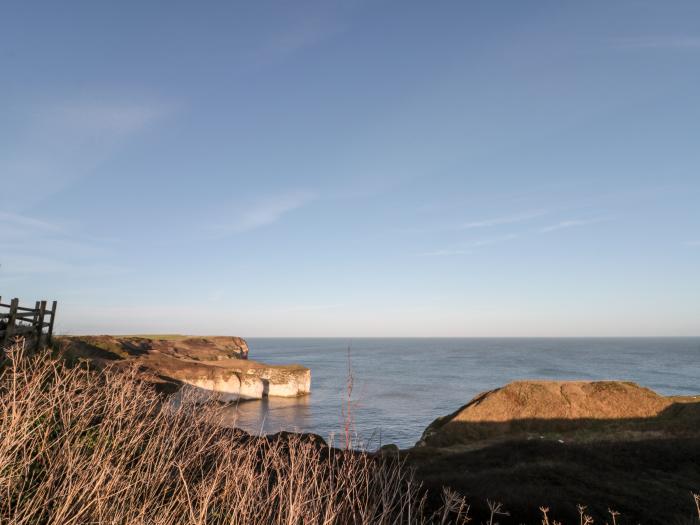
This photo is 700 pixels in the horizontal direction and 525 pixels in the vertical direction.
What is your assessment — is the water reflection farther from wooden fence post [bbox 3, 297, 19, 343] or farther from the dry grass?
the dry grass

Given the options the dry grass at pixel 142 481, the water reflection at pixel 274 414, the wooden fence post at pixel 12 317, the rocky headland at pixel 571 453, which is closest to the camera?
the dry grass at pixel 142 481

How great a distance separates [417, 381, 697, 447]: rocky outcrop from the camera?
112 ft

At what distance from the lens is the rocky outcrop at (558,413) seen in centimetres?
3406

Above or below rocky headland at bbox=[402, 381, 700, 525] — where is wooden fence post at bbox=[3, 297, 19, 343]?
above

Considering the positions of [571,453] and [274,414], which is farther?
[274,414]

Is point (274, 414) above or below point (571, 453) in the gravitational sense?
below

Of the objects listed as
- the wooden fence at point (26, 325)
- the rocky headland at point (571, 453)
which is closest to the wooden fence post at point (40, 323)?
the wooden fence at point (26, 325)

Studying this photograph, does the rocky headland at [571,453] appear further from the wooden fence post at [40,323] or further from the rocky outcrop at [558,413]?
the wooden fence post at [40,323]

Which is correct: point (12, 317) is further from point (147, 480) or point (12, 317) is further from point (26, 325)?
point (147, 480)

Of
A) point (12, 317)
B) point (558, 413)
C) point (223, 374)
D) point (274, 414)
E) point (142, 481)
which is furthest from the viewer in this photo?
point (223, 374)

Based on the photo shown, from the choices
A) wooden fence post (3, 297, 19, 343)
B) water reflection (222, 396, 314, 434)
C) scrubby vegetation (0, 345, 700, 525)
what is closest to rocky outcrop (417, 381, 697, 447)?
water reflection (222, 396, 314, 434)

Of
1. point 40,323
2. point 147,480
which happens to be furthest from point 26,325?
point 147,480

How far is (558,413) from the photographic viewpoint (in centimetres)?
3634

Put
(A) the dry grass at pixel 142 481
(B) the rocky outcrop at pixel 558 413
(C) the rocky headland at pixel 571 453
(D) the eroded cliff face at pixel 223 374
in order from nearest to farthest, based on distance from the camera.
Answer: (A) the dry grass at pixel 142 481 → (C) the rocky headland at pixel 571 453 → (B) the rocky outcrop at pixel 558 413 → (D) the eroded cliff face at pixel 223 374
